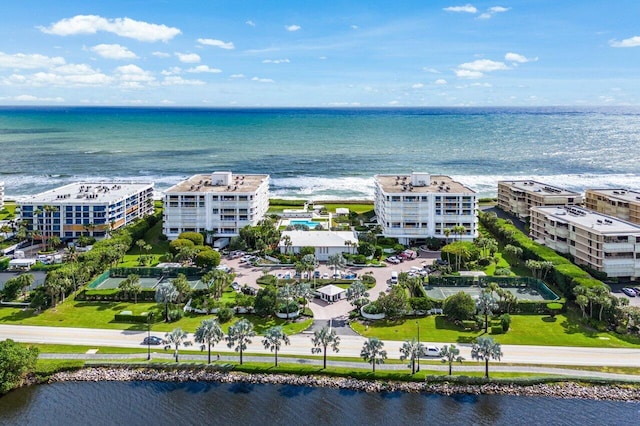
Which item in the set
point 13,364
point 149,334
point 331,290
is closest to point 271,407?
point 149,334

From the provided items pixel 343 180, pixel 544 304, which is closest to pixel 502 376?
pixel 544 304

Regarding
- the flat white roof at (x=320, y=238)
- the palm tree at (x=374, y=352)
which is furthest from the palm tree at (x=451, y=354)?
the flat white roof at (x=320, y=238)

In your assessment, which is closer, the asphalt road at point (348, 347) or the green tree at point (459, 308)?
the asphalt road at point (348, 347)

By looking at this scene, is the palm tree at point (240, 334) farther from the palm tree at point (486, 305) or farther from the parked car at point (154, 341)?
the palm tree at point (486, 305)

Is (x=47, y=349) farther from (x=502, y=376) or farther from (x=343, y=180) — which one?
(x=343, y=180)

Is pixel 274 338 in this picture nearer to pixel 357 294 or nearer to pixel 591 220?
pixel 357 294

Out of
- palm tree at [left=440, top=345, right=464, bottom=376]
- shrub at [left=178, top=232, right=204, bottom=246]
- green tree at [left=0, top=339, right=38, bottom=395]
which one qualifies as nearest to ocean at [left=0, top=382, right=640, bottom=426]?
green tree at [left=0, top=339, right=38, bottom=395]

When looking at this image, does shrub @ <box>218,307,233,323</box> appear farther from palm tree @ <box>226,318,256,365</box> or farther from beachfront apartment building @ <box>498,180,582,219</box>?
beachfront apartment building @ <box>498,180,582,219</box>

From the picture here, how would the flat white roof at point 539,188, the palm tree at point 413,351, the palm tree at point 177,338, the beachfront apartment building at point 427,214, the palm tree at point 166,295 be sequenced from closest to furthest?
→ the palm tree at point 413,351 → the palm tree at point 177,338 → the palm tree at point 166,295 → the beachfront apartment building at point 427,214 → the flat white roof at point 539,188
